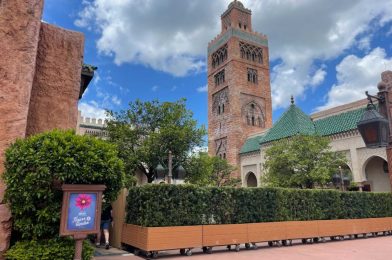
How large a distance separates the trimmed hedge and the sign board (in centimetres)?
480

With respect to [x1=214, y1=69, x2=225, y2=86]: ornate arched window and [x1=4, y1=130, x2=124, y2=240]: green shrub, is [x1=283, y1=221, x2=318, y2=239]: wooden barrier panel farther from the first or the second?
[x1=214, y1=69, x2=225, y2=86]: ornate arched window

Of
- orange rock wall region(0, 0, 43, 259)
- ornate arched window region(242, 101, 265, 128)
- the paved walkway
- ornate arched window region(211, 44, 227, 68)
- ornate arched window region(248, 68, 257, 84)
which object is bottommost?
the paved walkway

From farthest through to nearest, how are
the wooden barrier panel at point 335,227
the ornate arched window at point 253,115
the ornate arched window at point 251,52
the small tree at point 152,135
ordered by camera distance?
the ornate arched window at point 251,52 → the ornate arched window at point 253,115 → the small tree at point 152,135 → the wooden barrier panel at point 335,227

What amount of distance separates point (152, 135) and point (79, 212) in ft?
51.0

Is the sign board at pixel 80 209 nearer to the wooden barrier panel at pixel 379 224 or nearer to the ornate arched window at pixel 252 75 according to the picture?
the wooden barrier panel at pixel 379 224

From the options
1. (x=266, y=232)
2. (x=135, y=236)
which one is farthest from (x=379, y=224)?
(x=135, y=236)

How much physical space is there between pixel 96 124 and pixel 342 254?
34.0 metres

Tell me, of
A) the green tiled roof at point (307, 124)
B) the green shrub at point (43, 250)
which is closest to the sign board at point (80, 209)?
the green shrub at point (43, 250)

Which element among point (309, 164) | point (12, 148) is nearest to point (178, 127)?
point (309, 164)

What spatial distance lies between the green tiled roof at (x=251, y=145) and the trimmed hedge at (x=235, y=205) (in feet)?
94.2

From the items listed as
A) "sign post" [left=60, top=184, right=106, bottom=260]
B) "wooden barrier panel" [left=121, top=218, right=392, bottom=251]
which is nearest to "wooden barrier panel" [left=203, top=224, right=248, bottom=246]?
"wooden barrier panel" [left=121, top=218, right=392, bottom=251]

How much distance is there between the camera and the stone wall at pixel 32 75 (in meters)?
6.46

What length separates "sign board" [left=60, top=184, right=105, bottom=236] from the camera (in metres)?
5.30

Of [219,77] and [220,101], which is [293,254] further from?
[219,77]
